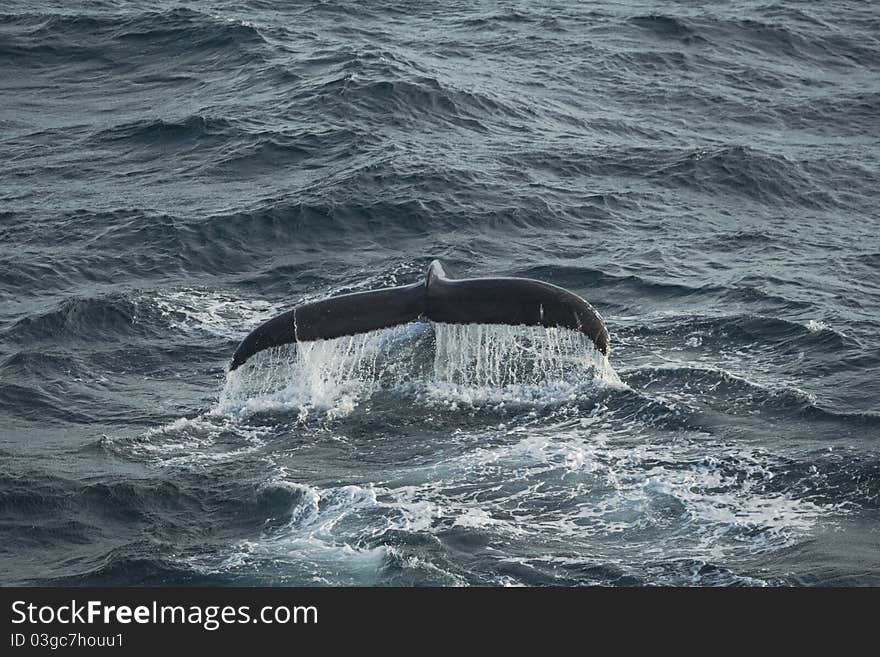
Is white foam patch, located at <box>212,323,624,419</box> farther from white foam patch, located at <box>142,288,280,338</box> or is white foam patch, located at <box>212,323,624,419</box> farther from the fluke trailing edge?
white foam patch, located at <box>142,288,280,338</box>

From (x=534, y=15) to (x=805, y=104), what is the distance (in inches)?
384

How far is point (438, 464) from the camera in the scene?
16.2 meters

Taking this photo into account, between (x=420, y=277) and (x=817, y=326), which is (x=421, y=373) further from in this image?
→ (x=817, y=326)

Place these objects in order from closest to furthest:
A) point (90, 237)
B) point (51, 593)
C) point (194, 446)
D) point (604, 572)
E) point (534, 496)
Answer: point (51, 593), point (604, 572), point (534, 496), point (194, 446), point (90, 237)

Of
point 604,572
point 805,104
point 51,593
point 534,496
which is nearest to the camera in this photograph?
point 51,593

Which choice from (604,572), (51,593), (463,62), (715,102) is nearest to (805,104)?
(715,102)

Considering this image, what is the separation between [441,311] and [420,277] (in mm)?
6286

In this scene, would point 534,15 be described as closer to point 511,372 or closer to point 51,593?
point 511,372

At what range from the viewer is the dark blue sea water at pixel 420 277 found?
585 inches

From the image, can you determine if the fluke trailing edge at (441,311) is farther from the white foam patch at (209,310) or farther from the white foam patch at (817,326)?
the white foam patch at (817,326)

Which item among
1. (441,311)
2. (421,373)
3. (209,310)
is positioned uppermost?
(441,311)

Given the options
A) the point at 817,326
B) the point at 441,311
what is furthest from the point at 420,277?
the point at 441,311

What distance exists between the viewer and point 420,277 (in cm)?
2238

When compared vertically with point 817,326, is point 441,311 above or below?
above
